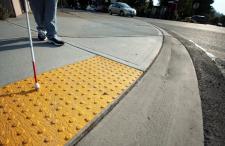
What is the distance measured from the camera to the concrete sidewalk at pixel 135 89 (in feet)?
6.43

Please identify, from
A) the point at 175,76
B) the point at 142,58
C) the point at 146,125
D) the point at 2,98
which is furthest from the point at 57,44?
the point at 146,125

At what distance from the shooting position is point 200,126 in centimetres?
221

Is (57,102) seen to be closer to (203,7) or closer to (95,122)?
(95,122)

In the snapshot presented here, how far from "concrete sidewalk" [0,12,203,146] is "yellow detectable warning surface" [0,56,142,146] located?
9 cm

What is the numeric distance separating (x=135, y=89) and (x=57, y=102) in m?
1.09

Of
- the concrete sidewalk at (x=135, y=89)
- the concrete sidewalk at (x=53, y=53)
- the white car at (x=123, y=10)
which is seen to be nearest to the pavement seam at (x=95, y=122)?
the concrete sidewalk at (x=135, y=89)

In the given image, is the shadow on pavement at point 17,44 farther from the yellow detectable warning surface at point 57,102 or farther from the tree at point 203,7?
the tree at point 203,7

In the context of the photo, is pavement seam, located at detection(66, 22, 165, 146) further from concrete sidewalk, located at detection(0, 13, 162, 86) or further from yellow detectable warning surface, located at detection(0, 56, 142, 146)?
concrete sidewalk, located at detection(0, 13, 162, 86)

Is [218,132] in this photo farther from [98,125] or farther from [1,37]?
[1,37]

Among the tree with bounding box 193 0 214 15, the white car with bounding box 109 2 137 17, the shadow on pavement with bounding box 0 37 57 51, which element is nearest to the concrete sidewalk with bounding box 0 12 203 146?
the shadow on pavement with bounding box 0 37 57 51

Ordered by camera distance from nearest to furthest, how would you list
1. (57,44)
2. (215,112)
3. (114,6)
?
(215,112) → (57,44) → (114,6)

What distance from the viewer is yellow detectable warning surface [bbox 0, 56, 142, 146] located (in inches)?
70.9

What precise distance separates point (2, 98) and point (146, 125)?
1.56 metres

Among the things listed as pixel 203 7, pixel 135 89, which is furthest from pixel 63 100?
pixel 203 7
